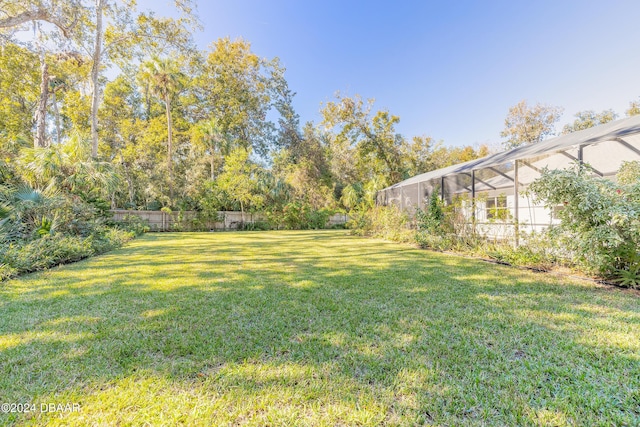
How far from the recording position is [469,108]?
16.3 m

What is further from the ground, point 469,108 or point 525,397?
point 469,108

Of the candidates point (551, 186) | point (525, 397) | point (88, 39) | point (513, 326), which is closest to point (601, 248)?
point (551, 186)

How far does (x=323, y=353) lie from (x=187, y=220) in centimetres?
1781

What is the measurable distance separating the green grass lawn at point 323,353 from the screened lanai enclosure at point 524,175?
87.1 inches

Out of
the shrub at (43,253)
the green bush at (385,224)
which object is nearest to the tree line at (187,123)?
the shrub at (43,253)

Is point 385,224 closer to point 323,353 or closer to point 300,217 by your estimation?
point 323,353

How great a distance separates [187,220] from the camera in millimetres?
17359

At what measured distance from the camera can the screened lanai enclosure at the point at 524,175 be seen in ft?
17.1

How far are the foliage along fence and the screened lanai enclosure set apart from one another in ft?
44.2

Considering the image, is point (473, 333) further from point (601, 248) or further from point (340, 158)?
point (340, 158)

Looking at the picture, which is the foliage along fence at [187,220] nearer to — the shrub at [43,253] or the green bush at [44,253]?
the shrub at [43,253]

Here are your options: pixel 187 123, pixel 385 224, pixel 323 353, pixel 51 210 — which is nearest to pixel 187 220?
pixel 187 123

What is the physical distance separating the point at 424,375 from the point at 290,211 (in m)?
17.3

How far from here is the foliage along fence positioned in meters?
16.5
